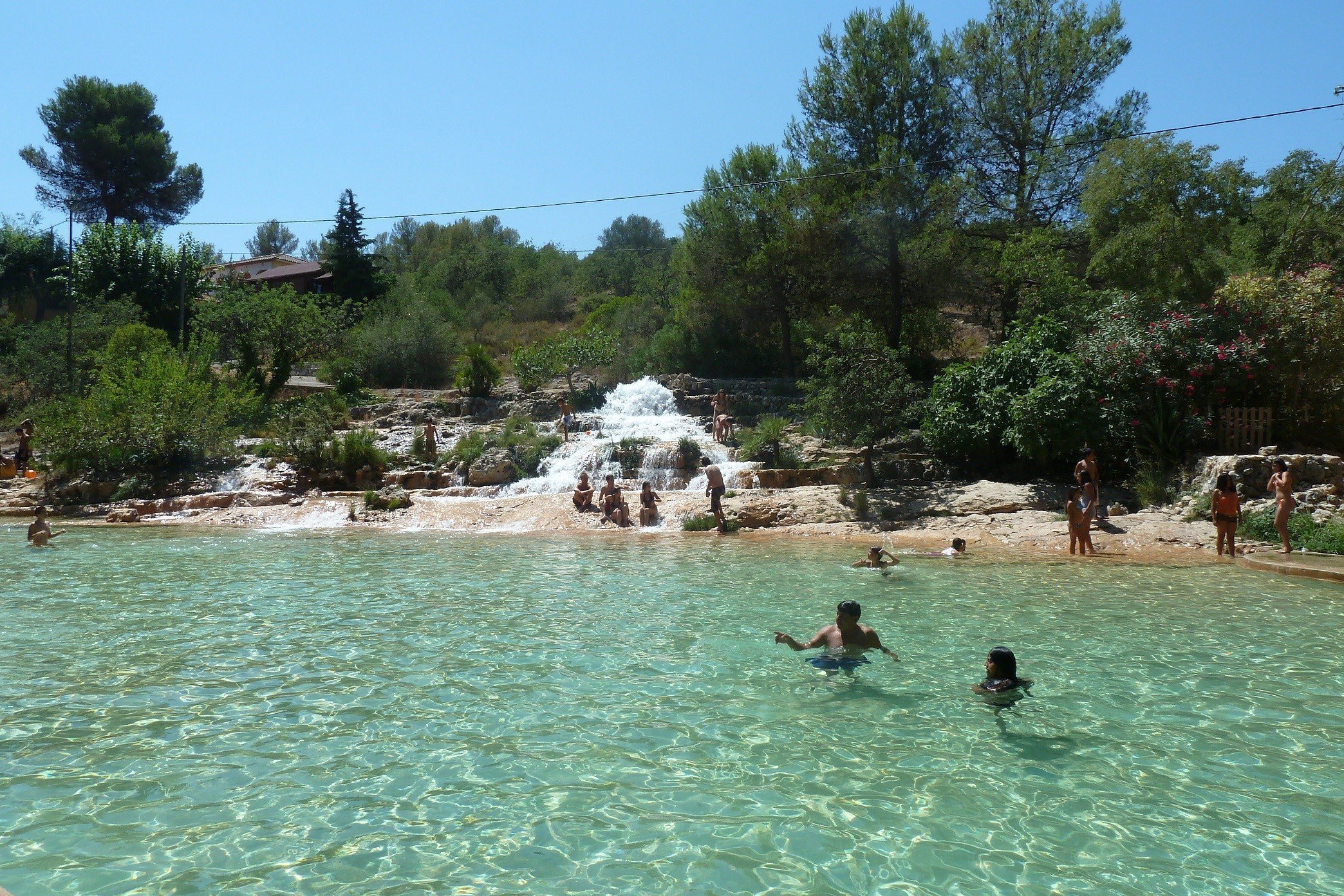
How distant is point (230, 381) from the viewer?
3106cm

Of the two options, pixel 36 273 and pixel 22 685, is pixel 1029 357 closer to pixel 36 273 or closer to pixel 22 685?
pixel 22 685

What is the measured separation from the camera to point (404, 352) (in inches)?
1486

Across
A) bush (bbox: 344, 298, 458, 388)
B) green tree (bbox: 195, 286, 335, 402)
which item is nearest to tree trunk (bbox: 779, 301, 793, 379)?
bush (bbox: 344, 298, 458, 388)

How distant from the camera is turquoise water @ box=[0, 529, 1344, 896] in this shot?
4.60 m

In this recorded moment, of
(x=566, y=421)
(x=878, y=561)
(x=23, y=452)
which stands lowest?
(x=878, y=561)

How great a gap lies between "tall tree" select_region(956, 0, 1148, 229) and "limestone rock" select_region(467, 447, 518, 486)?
19319 millimetres

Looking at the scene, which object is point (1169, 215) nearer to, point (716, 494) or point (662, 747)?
point (716, 494)

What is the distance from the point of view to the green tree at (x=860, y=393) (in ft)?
63.1

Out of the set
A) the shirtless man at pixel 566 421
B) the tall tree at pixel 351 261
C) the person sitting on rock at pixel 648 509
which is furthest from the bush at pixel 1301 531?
the tall tree at pixel 351 261

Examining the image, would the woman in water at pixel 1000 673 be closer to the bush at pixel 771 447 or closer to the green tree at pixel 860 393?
the green tree at pixel 860 393

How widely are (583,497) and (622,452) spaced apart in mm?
3082

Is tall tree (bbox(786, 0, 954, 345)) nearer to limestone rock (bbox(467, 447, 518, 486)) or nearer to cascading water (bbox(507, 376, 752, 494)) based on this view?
cascading water (bbox(507, 376, 752, 494))

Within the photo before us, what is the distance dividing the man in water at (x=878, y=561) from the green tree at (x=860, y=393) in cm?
610

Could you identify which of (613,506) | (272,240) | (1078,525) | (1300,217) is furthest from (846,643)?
(272,240)
